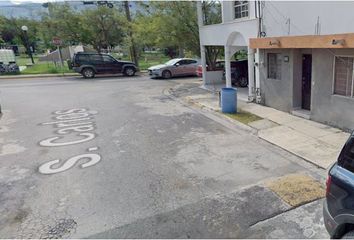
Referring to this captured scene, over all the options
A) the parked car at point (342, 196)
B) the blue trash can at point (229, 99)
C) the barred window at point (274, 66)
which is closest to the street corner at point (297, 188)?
the parked car at point (342, 196)

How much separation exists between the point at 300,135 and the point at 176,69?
1497 cm

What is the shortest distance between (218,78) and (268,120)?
8.84 metres

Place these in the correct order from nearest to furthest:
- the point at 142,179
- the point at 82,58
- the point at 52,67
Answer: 1. the point at 142,179
2. the point at 82,58
3. the point at 52,67

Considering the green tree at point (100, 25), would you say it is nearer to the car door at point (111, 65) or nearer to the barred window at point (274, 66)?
the car door at point (111, 65)

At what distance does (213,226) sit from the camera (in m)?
4.22

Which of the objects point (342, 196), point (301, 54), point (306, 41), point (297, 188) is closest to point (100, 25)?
point (301, 54)

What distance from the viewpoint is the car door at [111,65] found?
75.8 feet

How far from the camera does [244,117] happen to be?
1012 centimetres

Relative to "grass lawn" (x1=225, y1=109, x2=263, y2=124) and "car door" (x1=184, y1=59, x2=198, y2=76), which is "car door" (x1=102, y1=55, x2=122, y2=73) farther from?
"grass lawn" (x1=225, y1=109, x2=263, y2=124)

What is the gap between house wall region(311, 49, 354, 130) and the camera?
7969 mm

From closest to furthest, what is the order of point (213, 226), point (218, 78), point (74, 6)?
point (213, 226)
point (218, 78)
point (74, 6)

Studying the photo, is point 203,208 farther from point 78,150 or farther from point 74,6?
point 74,6

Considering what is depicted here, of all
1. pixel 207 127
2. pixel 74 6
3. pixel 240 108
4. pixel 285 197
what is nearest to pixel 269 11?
pixel 240 108

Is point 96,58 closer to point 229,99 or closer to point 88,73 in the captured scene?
point 88,73
